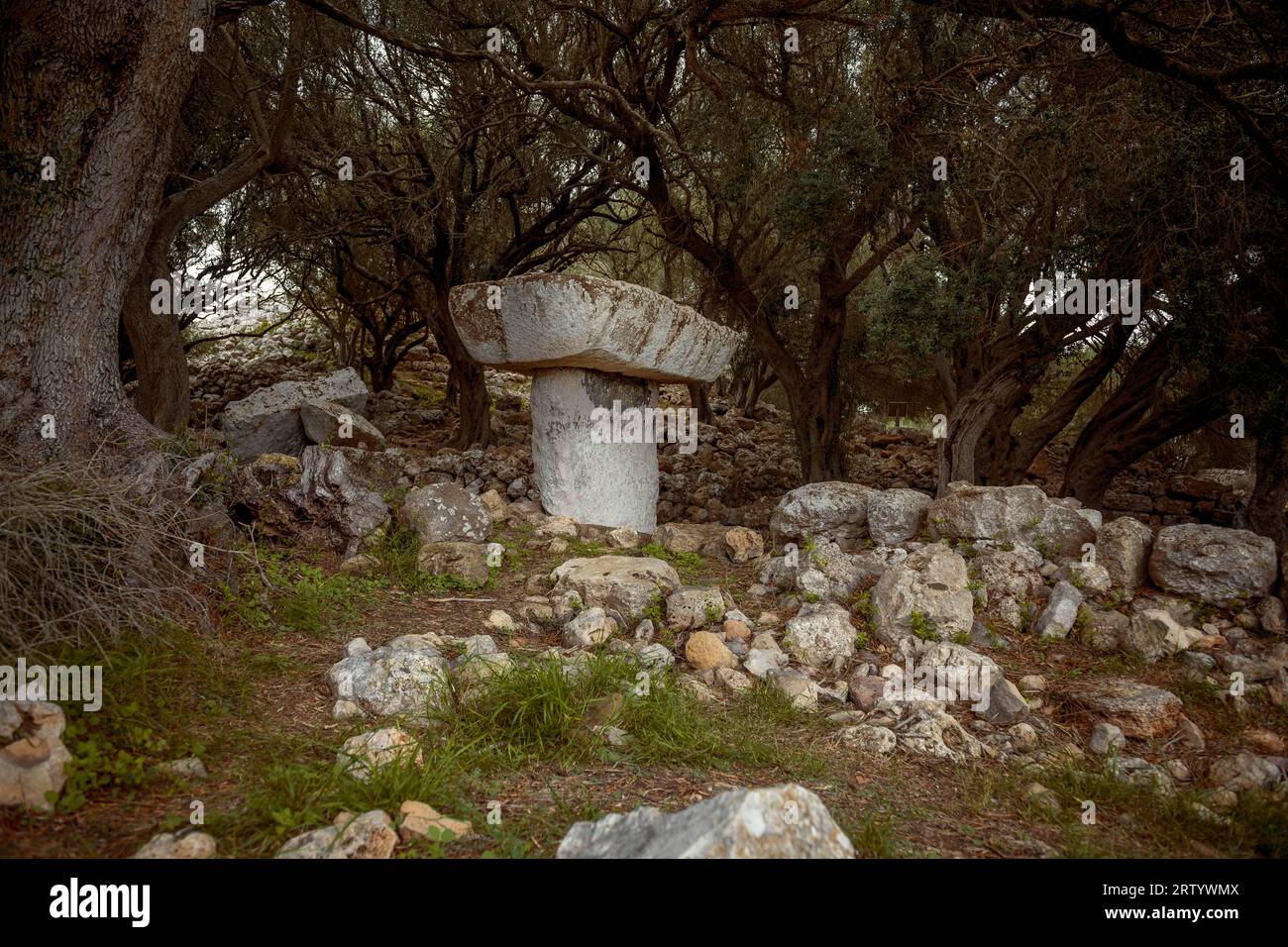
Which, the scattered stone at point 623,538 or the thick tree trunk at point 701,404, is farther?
the thick tree trunk at point 701,404

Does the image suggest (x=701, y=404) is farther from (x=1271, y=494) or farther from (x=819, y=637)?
(x=819, y=637)

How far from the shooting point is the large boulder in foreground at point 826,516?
18.6 feet

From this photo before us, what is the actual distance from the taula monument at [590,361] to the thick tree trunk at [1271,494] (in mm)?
3802

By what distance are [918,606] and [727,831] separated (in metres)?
2.60

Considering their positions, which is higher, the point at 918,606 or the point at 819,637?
the point at 918,606

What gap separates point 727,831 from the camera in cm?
174

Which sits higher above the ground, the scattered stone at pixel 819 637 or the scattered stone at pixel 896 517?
the scattered stone at pixel 896 517

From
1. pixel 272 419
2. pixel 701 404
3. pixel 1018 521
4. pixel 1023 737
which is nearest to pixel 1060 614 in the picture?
pixel 1018 521


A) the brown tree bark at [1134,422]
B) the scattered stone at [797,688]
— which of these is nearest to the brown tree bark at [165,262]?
the scattered stone at [797,688]

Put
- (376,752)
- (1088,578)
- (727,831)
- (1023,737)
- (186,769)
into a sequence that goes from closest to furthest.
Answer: (727,831)
(186,769)
(376,752)
(1023,737)
(1088,578)

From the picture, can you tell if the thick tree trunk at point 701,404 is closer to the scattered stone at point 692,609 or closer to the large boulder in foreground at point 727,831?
the scattered stone at point 692,609

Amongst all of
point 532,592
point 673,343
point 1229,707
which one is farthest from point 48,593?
point 1229,707

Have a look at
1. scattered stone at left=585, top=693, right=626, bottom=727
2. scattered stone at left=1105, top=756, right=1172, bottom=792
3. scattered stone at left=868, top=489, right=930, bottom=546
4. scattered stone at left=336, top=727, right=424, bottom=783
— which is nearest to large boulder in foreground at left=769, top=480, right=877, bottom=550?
scattered stone at left=868, top=489, right=930, bottom=546

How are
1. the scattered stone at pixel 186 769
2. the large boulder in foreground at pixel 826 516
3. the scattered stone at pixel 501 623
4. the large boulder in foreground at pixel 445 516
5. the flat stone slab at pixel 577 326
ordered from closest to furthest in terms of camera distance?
the scattered stone at pixel 186 769
the scattered stone at pixel 501 623
the large boulder in foreground at pixel 445 516
the flat stone slab at pixel 577 326
the large boulder in foreground at pixel 826 516
